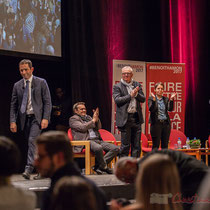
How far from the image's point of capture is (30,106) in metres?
4.55

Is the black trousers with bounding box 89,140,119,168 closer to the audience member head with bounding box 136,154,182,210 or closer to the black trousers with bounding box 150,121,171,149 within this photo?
the black trousers with bounding box 150,121,171,149

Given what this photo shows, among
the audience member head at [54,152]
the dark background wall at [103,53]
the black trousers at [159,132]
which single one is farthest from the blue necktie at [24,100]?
the audience member head at [54,152]

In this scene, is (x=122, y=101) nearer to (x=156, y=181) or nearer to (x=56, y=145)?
(x=56, y=145)

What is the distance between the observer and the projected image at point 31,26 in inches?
226

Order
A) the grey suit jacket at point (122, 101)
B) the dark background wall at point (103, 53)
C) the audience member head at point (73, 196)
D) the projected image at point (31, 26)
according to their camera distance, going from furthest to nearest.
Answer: the dark background wall at point (103, 53) → the projected image at point (31, 26) → the grey suit jacket at point (122, 101) → the audience member head at point (73, 196)

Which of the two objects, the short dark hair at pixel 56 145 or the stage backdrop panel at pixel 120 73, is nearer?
the short dark hair at pixel 56 145

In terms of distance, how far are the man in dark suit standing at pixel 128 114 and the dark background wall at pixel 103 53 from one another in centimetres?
158

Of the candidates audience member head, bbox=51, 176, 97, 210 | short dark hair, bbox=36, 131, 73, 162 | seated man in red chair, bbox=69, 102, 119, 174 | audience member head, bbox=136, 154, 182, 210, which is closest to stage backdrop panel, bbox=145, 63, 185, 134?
seated man in red chair, bbox=69, 102, 119, 174

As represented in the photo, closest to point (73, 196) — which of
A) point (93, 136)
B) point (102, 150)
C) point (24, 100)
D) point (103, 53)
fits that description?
point (24, 100)

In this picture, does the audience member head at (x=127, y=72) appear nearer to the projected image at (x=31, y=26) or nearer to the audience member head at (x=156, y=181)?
the projected image at (x=31, y=26)

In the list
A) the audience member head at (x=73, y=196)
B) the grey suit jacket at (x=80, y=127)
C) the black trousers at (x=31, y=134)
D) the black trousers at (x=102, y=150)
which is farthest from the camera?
the grey suit jacket at (x=80, y=127)

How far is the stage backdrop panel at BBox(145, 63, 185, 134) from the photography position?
727 centimetres

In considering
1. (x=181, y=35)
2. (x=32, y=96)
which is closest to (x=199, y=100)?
(x=181, y=35)

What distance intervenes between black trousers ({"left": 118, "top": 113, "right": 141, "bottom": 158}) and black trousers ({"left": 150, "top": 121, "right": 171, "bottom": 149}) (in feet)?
1.21
